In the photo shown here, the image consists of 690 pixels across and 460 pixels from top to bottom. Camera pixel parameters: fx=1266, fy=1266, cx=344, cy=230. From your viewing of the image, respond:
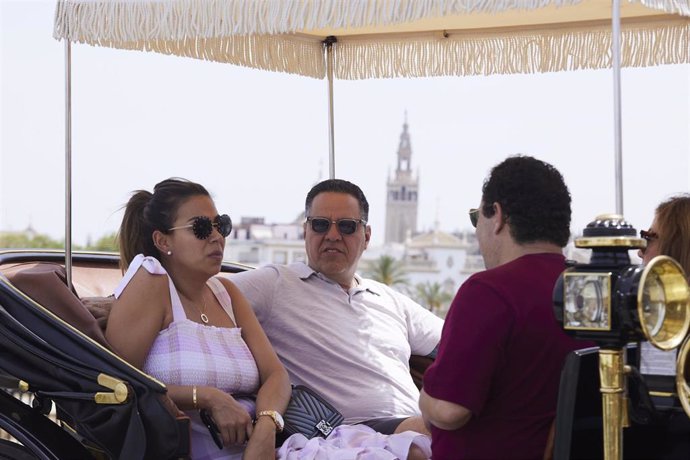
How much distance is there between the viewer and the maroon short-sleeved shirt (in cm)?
301

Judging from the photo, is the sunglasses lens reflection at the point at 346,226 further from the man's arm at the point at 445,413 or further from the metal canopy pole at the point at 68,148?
the man's arm at the point at 445,413

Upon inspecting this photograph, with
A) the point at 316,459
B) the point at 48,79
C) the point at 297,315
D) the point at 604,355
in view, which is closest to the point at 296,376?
the point at 297,315

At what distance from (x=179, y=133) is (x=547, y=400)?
59.4 meters

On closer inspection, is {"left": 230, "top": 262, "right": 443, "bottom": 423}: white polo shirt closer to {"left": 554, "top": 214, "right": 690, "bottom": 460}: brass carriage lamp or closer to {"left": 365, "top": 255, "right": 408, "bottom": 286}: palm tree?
{"left": 554, "top": 214, "right": 690, "bottom": 460}: brass carriage lamp

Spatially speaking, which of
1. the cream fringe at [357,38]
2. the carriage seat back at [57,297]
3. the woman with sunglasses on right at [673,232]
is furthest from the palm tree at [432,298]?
the carriage seat back at [57,297]

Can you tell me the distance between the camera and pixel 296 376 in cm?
434

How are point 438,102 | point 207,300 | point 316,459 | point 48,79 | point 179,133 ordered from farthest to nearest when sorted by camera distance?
point 438,102
point 179,133
point 48,79
point 207,300
point 316,459

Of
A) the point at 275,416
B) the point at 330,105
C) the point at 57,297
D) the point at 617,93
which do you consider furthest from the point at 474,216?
the point at 330,105

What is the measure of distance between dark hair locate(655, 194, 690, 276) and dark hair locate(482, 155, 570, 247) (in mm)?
743

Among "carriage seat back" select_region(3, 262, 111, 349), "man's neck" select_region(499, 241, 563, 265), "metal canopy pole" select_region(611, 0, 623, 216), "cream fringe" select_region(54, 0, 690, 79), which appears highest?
"cream fringe" select_region(54, 0, 690, 79)

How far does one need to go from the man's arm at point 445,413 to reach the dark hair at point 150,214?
1.33m

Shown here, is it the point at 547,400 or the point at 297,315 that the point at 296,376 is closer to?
the point at 297,315

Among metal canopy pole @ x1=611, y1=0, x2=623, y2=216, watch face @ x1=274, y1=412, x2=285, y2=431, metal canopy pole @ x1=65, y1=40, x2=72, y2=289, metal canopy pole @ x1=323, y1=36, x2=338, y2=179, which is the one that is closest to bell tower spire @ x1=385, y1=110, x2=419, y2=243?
metal canopy pole @ x1=323, y1=36, x2=338, y2=179

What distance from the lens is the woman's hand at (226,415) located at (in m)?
3.72
